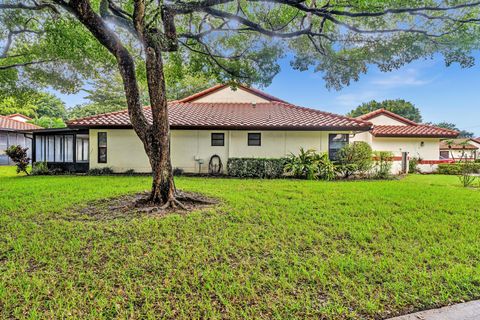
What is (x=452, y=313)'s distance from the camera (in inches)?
92.8

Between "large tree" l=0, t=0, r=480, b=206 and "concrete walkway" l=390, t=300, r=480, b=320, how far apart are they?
4810 mm

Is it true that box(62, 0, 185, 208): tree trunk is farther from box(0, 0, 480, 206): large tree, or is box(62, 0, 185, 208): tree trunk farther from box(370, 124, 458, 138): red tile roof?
box(370, 124, 458, 138): red tile roof

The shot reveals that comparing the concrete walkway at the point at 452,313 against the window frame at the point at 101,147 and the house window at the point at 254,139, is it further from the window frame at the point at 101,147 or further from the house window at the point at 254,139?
the window frame at the point at 101,147

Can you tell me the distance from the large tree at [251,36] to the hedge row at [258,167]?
3.90 m

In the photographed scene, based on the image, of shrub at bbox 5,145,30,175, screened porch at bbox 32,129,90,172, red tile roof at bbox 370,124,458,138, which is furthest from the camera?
red tile roof at bbox 370,124,458,138

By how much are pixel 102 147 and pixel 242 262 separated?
1163 centimetres

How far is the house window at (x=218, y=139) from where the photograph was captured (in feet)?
40.2

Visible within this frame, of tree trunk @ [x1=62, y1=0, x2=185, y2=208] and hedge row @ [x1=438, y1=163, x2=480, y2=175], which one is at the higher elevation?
tree trunk @ [x1=62, y1=0, x2=185, y2=208]

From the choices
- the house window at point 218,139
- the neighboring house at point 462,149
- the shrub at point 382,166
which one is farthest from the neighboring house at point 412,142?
the house window at point 218,139

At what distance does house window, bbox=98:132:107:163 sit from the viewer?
12.2 metres

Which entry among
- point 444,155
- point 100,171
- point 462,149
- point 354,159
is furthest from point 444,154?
point 100,171

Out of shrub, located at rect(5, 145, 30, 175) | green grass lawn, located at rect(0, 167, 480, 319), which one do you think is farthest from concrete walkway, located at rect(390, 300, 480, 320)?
shrub, located at rect(5, 145, 30, 175)

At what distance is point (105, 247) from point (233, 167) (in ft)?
26.0

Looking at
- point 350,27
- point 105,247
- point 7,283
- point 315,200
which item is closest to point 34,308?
point 7,283
